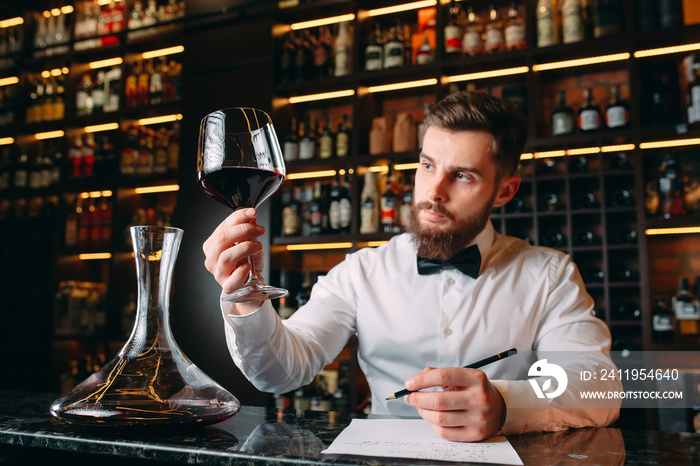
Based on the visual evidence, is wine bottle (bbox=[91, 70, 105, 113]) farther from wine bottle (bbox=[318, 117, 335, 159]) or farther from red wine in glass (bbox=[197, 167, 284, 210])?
red wine in glass (bbox=[197, 167, 284, 210])

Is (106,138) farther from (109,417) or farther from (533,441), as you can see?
(533,441)

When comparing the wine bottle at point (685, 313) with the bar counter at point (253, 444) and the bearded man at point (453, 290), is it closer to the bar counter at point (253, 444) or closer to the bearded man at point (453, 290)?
the bearded man at point (453, 290)

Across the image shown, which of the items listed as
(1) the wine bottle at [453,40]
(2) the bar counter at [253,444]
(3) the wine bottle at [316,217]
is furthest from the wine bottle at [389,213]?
(2) the bar counter at [253,444]

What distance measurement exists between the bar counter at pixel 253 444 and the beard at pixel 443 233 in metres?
0.61

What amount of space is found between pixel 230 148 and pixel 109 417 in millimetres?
403

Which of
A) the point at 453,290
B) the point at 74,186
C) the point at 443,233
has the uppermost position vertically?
the point at 74,186

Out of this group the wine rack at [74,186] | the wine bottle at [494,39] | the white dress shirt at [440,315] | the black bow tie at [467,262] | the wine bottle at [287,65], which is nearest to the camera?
the white dress shirt at [440,315]

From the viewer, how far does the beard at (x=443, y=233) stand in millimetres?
1395

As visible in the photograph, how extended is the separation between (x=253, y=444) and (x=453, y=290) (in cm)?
85

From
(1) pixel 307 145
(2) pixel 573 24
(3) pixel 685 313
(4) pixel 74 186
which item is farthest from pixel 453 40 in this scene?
(4) pixel 74 186

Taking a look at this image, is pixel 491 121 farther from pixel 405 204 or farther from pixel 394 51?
pixel 394 51

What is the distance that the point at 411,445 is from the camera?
0.70 m

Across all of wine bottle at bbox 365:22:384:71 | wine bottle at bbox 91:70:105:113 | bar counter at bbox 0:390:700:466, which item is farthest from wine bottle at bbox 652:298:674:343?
wine bottle at bbox 91:70:105:113

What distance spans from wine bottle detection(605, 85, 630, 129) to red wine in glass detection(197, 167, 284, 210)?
2.08 m
